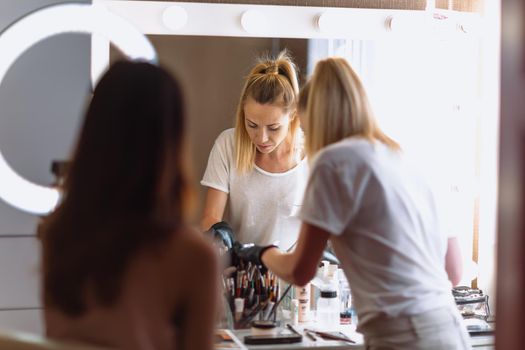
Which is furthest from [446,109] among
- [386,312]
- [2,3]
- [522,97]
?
[522,97]

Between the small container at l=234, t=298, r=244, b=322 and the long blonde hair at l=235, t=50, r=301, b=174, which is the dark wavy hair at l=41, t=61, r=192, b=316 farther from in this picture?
the long blonde hair at l=235, t=50, r=301, b=174

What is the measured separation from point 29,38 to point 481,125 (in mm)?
1371

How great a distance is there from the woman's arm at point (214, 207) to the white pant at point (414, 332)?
0.81 meters

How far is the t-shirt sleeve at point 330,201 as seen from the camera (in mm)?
1561

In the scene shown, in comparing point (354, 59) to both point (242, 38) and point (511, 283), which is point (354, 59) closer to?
point (242, 38)

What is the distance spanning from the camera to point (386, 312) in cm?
160

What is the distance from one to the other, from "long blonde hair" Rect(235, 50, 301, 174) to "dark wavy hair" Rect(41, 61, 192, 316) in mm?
1149

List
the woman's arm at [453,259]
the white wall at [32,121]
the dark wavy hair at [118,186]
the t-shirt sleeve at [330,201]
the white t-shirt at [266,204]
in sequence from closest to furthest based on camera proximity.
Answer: the dark wavy hair at [118,186] → the t-shirt sleeve at [330,201] → the woman's arm at [453,259] → the white wall at [32,121] → the white t-shirt at [266,204]

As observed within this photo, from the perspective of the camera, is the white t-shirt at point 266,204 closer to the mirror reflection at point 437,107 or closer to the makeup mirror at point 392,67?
the makeup mirror at point 392,67

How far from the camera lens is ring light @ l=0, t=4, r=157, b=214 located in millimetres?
2234

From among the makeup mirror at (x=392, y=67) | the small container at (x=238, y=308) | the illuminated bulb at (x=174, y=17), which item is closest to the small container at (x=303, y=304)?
the small container at (x=238, y=308)

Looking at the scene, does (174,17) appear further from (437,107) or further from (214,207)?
(437,107)

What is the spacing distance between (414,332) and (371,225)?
224 millimetres

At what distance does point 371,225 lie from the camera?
1.59m
